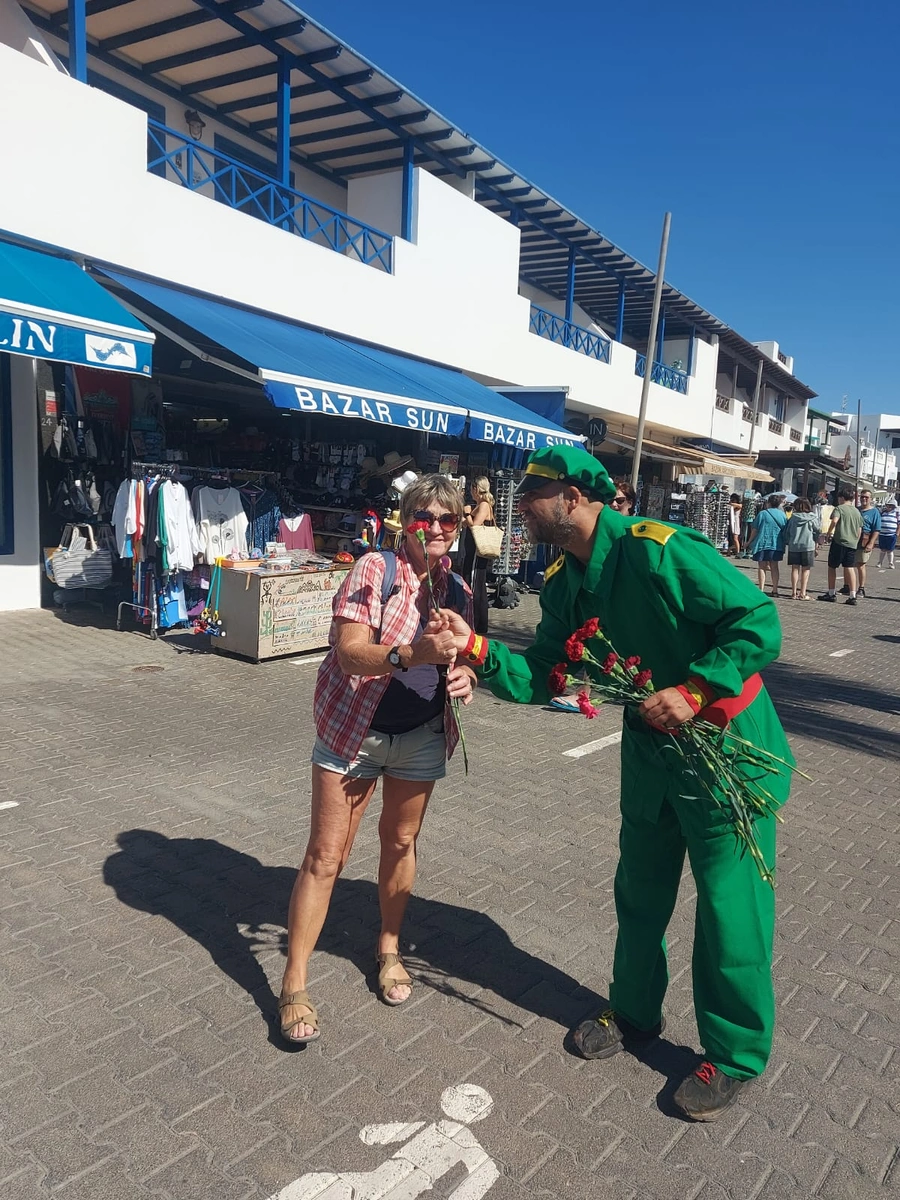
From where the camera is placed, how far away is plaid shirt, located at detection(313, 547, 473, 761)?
270 cm

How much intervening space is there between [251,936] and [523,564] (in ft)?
36.3

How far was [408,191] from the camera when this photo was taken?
13461mm

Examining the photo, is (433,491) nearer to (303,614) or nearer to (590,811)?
(590,811)

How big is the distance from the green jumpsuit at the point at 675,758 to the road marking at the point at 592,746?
3.39 m

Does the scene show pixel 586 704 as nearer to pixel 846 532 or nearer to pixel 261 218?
pixel 261 218

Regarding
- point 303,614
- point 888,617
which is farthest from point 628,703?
point 888,617

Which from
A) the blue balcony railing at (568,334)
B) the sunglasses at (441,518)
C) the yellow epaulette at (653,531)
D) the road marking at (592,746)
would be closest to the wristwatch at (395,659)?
the sunglasses at (441,518)

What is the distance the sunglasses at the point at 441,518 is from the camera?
8.92 ft

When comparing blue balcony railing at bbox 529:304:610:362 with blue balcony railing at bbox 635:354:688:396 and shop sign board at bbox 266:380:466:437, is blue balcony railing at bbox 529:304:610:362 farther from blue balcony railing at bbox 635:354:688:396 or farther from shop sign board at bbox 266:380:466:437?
shop sign board at bbox 266:380:466:437

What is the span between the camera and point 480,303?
1528 centimetres

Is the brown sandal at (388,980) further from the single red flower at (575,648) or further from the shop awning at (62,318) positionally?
the shop awning at (62,318)

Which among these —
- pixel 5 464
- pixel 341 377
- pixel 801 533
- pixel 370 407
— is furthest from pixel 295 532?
pixel 801 533

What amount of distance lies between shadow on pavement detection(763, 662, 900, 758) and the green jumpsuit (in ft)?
15.4

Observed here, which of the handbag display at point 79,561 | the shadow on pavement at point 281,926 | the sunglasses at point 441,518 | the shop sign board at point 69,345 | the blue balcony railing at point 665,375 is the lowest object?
the shadow on pavement at point 281,926
